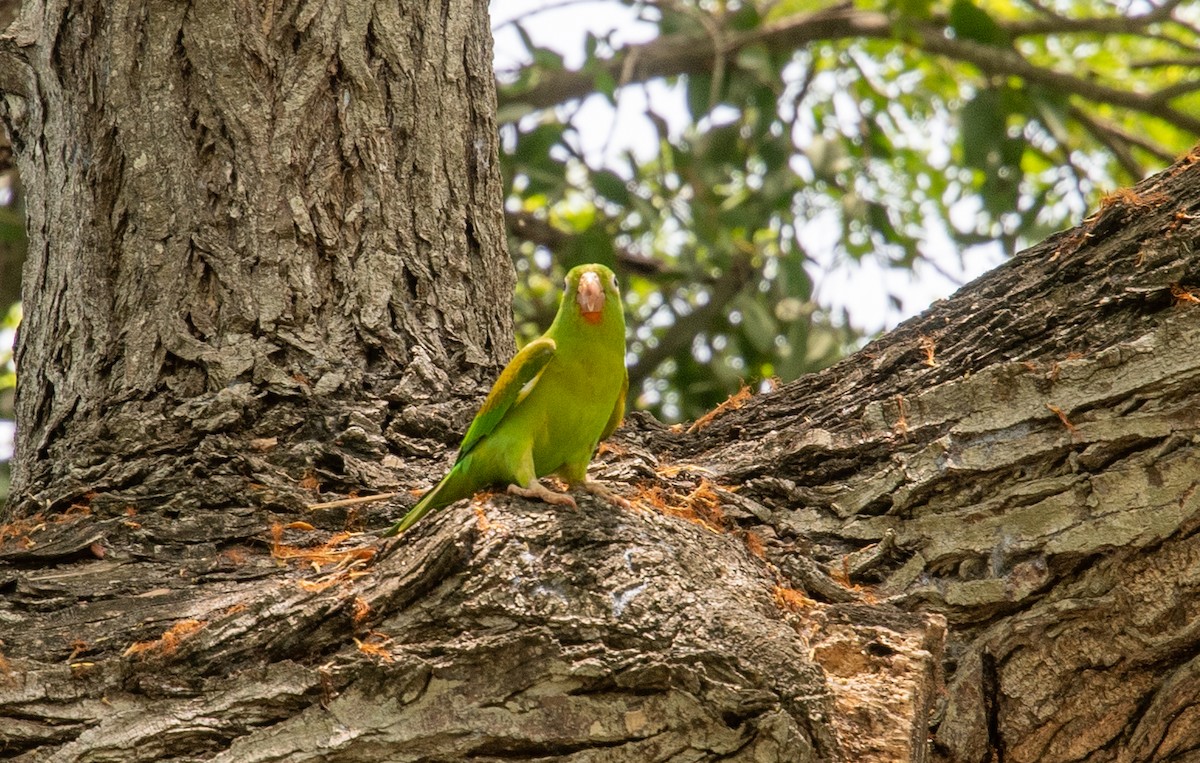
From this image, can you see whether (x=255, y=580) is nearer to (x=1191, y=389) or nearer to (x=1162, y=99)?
(x=1191, y=389)

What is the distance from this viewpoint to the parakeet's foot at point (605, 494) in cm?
234

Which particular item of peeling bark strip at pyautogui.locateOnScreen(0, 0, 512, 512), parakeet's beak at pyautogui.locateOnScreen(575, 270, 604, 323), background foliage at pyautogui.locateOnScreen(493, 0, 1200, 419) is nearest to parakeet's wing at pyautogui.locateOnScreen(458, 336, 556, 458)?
parakeet's beak at pyautogui.locateOnScreen(575, 270, 604, 323)

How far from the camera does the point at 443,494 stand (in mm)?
2600

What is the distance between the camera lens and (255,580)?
92.6 inches

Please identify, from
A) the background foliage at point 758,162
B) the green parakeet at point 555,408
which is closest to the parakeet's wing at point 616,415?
the green parakeet at point 555,408

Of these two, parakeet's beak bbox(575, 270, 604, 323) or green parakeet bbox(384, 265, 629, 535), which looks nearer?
green parakeet bbox(384, 265, 629, 535)

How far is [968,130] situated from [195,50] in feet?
15.8

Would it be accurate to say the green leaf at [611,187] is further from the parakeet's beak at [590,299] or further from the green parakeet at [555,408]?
the parakeet's beak at [590,299]

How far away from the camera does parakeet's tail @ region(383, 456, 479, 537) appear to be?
2.56 m

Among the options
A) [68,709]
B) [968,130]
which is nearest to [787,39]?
[968,130]

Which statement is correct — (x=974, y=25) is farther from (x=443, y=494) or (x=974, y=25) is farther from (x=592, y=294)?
(x=443, y=494)

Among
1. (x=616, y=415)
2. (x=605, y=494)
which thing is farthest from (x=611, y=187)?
(x=605, y=494)

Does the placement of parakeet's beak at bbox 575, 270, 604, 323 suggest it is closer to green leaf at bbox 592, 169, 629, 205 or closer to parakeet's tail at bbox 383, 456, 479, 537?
parakeet's tail at bbox 383, 456, 479, 537

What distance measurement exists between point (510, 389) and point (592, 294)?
37 cm
